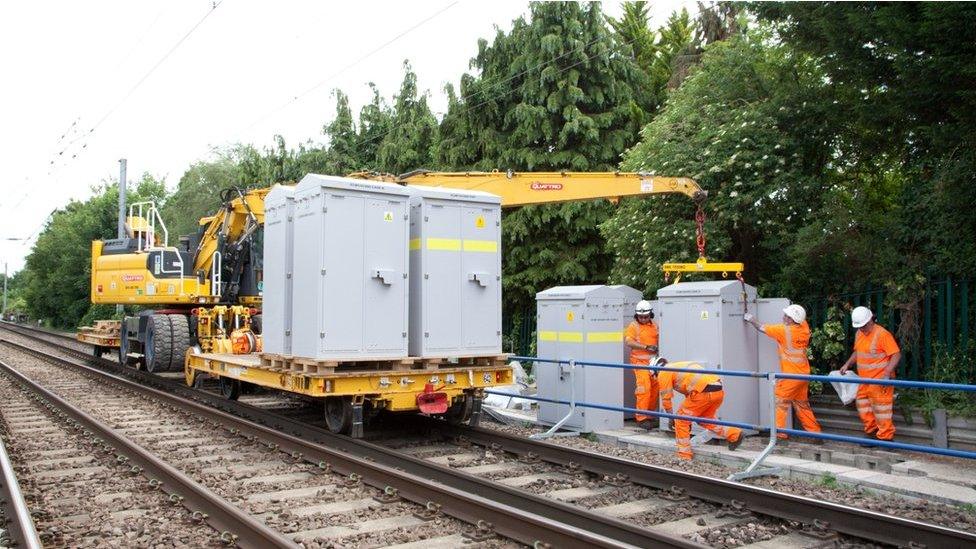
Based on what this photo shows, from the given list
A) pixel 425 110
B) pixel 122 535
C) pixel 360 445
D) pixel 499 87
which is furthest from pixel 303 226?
pixel 425 110

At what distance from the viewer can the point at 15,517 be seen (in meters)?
5.94

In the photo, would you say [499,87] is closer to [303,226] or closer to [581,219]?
[581,219]

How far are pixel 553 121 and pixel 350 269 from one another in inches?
451

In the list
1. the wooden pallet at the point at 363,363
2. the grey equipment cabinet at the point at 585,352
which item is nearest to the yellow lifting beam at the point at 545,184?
the grey equipment cabinet at the point at 585,352

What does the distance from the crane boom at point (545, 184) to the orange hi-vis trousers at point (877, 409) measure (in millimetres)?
4624

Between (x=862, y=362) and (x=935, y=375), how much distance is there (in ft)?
4.22

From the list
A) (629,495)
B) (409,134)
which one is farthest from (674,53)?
(629,495)

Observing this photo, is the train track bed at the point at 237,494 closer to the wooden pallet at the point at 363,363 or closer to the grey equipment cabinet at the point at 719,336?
the wooden pallet at the point at 363,363

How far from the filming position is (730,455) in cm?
835

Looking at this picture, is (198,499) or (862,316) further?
(862,316)

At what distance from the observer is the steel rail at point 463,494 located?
539 cm

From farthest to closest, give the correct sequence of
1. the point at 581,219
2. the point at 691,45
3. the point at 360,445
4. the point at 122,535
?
1. the point at 691,45
2. the point at 581,219
3. the point at 360,445
4. the point at 122,535

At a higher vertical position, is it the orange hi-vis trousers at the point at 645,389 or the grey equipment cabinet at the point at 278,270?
the grey equipment cabinet at the point at 278,270

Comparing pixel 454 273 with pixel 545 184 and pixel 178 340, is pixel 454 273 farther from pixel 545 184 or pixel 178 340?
pixel 178 340
